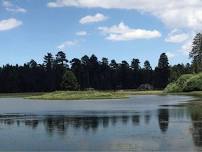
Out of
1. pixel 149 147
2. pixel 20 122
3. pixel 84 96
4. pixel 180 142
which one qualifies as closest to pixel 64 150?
pixel 149 147

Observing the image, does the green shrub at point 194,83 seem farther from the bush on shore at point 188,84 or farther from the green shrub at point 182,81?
the green shrub at point 182,81

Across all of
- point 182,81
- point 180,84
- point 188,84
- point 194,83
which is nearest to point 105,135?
point 194,83

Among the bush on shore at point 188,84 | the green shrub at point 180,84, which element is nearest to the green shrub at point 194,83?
the bush on shore at point 188,84

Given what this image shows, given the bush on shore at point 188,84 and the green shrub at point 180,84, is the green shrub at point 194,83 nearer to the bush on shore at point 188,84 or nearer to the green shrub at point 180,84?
the bush on shore at point 188,84

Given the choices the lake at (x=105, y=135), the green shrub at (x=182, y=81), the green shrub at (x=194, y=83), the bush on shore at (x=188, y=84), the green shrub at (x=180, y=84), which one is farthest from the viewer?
the green shrub at (x=180, y=84)

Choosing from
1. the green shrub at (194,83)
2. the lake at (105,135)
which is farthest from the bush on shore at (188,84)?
the lake at (105,135)

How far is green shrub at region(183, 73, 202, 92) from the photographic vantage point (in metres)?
157

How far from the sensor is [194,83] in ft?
522

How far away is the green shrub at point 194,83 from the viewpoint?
515 feet

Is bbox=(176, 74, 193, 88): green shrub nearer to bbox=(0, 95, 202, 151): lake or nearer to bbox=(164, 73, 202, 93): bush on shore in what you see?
bbox=(164, 73, 202, 93): bush on shore

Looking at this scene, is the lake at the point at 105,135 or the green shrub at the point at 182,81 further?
the green shrub at the point at 182,81

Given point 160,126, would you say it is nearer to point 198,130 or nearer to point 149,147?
point 198,130

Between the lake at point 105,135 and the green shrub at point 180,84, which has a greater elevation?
the green shrub at point 180,84

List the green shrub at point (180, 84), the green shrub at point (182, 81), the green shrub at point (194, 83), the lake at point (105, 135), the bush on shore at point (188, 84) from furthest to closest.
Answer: the green shrub at point (180, 84) < the green shrub at point (182, 81) < the bush on shore at point (188, 84) < the green shrub at point (194, 83) < the lake at point (105, 135)
